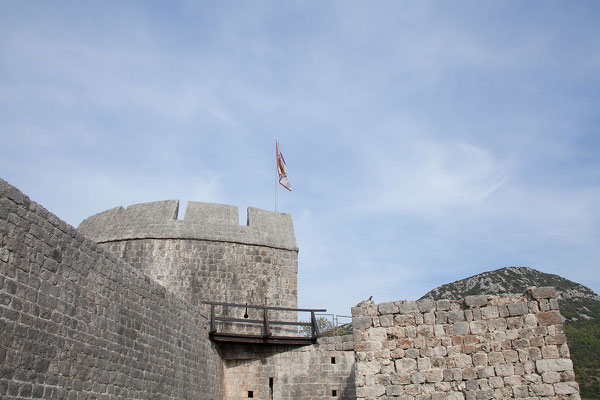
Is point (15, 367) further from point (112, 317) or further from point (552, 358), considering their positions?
point (552, 358)

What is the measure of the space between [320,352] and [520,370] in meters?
7.20

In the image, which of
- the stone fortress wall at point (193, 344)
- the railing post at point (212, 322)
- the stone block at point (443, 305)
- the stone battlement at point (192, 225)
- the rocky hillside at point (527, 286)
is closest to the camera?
the stone fortress wall at point (193, 344)

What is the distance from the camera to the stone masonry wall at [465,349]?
322 inches

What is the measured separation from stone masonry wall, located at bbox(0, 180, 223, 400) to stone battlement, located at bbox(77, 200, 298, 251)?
17.0ft

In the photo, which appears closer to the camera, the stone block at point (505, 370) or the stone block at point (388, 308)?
the stone block at point (505, 370)

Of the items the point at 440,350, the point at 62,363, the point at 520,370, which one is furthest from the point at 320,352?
the point at 62,363

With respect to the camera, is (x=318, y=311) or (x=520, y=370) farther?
(x=318, y=311)

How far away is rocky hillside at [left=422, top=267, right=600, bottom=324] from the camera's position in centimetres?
3406

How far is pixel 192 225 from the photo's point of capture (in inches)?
650

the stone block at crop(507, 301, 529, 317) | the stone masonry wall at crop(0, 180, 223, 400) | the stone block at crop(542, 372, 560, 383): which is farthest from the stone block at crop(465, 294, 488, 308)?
the stone masonry wall at crop(0, 180, 223, 400)

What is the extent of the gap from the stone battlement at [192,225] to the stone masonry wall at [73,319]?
517 centimetres

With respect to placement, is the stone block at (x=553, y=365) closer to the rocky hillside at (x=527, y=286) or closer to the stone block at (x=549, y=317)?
the stone block at (x=549, y=317)

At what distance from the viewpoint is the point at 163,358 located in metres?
10.6

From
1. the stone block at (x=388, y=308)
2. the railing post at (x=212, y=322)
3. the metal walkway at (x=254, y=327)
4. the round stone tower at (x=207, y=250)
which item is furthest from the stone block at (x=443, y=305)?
the round stone tower at (x=207, y=250)
